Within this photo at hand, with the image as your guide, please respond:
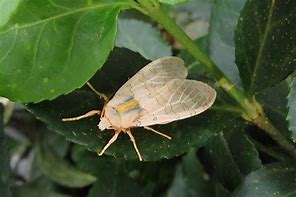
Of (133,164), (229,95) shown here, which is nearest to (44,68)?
(229,95)

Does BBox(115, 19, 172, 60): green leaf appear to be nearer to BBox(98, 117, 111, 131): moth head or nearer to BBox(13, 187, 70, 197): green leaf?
BBox(13, 187, 70, 197): green leaf

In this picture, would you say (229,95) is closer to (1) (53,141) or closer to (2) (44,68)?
(2) (44,68)

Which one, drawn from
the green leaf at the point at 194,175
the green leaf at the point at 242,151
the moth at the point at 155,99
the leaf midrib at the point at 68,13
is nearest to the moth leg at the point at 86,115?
the moth at the point at 155,99

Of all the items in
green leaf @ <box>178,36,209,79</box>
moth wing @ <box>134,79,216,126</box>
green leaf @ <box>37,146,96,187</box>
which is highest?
moth wing @ <box>134,79,216,126</box>

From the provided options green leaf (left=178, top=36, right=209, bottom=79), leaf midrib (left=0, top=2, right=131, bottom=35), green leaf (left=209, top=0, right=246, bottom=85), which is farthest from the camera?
green leaf (left=178, top=36, right=209, bottom=79)

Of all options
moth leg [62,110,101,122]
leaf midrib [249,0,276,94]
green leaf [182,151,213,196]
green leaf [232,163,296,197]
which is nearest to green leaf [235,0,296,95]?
leaf midrib [249,0,276,94]

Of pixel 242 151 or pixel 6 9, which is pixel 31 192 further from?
pixel 6 9

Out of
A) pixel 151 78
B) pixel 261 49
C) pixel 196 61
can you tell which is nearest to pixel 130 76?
pixel 151 78

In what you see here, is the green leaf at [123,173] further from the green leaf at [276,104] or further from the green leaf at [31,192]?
the green leaf at [276,104]
